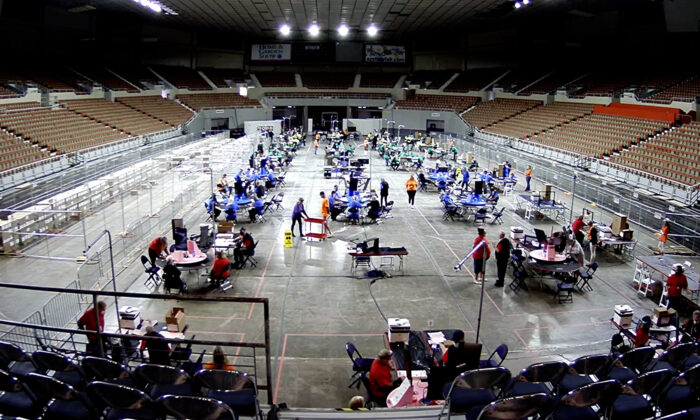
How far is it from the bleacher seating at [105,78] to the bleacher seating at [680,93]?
4418 cm

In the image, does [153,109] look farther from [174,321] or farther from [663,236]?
[663,236]

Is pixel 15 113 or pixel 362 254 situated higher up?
pixel 15 113

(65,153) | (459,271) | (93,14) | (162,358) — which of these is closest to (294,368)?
(162,358)

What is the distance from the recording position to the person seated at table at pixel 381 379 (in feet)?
25.4

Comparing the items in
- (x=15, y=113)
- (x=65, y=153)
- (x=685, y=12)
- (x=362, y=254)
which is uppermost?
(x=685, y=12)

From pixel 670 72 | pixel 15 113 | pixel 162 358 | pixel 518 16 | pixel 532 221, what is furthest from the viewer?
pixel 518 16

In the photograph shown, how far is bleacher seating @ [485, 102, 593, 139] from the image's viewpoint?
132 ft

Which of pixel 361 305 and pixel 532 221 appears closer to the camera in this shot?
pixel 361 305

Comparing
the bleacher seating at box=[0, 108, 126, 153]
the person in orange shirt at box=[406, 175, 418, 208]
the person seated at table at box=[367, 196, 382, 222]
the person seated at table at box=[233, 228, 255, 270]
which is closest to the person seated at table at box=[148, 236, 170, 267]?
the person seated at table at box=[233, 228, 255, 270]

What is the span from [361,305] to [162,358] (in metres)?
5.67

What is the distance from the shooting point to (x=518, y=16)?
145ft

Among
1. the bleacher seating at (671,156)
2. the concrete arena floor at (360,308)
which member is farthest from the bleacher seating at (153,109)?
the bleacher seating at (671,156)

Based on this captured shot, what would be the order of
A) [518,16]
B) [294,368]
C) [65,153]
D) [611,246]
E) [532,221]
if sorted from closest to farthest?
[294,368] → [611,246] → [532,221] → [65,153] → [518,16]

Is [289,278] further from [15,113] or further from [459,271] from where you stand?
[15,113]
